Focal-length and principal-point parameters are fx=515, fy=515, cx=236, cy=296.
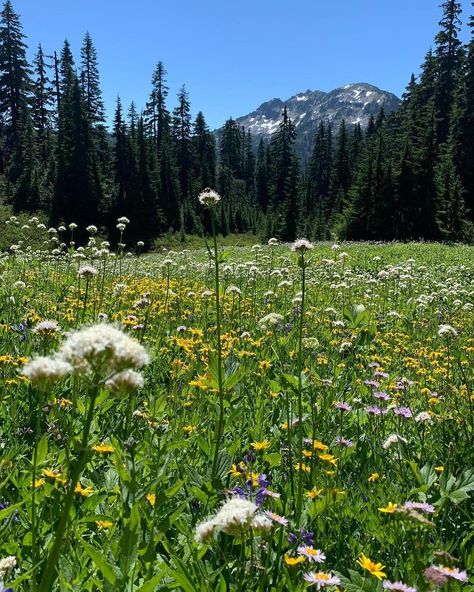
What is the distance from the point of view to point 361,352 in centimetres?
581

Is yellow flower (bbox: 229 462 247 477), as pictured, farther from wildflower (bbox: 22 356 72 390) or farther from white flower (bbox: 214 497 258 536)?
wildflower (bbox: 22 356 72 390)

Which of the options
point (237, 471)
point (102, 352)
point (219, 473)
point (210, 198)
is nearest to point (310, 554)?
point (237, 471)

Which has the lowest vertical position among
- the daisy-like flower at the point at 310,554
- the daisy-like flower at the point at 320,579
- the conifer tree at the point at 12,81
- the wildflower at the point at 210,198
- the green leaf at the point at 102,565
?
the daisy-like flower at the point at 310,554

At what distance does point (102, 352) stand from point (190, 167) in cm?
8248

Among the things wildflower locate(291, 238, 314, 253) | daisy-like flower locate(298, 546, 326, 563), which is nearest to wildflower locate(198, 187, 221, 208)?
wildflower locate(291, 238, 314, 253)

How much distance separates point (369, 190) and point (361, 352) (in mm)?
45482

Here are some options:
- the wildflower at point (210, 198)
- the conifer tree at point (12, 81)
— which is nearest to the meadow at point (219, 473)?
the wildflower at point (210, 198)

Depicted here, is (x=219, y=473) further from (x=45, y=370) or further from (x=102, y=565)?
(x=45, y=370)

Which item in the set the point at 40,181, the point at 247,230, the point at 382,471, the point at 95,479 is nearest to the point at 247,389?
the point at 382,471

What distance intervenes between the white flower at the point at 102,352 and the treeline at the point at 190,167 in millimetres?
46018

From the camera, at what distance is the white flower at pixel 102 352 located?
103 cm

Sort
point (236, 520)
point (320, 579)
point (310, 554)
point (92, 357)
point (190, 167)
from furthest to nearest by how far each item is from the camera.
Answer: point (190, 167)
point (310, 554)
point (320, 579)
point (236, 520)
point (92, 357)

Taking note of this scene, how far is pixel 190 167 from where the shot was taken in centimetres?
8069

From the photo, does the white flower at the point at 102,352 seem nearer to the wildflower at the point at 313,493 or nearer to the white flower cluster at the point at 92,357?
the white flower cluster at the point at 92,357
